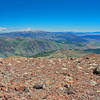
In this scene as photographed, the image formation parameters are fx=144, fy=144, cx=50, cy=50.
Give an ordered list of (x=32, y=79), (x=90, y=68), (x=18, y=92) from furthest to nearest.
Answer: (x=90, y=68) < (x=32, y=79) < (x=18, y=92)

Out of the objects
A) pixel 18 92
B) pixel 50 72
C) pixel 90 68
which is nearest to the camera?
pixel 18 92

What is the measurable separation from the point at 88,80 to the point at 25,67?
5.24m

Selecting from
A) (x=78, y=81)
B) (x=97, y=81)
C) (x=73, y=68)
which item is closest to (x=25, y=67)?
(x=73, y=68)

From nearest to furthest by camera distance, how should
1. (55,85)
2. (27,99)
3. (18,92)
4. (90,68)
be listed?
(27,99)
(18,92)
(55,85)
(90,68)

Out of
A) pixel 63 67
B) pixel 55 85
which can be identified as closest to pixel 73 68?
pixel 63 67

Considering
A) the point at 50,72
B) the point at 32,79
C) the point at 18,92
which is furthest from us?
the point at 50,72

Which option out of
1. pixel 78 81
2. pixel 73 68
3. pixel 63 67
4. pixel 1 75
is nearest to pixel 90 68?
pixel 73 68

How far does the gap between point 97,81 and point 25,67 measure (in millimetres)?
5791

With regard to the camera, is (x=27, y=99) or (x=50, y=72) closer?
(x=27, y=99)

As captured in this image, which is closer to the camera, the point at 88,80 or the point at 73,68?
the point at 88,80

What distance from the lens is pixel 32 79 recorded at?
927cm

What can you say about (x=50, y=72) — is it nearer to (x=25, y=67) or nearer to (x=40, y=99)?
(x=25, y=67)

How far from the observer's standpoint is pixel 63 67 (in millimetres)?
12344

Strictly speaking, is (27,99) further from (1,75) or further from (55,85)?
(1,75)
